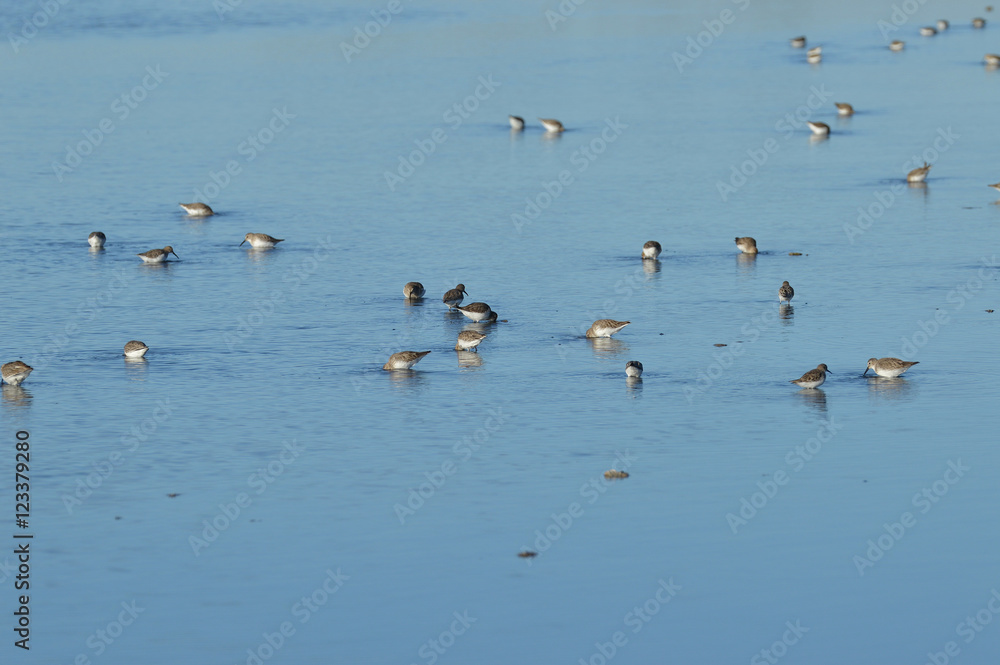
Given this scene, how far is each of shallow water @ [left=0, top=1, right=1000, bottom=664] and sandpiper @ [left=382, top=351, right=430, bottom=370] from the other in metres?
0.19

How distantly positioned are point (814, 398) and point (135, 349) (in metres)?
12.1

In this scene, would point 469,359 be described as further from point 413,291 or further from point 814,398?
point 814,398

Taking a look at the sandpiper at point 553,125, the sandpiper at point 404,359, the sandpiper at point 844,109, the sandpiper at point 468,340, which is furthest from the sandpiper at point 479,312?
the sandpiper at point 844,109

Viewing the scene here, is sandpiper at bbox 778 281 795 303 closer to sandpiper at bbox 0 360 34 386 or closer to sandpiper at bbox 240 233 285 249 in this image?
sandpiper at bbox 240 233 285 249

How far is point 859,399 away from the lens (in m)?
23.9

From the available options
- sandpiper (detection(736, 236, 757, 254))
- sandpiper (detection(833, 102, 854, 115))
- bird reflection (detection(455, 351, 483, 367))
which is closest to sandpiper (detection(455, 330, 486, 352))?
bird reflection (detection(455, 351, 483, 367))

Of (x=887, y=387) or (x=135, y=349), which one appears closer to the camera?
(x=887, y=387)

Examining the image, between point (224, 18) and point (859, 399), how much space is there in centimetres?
7960

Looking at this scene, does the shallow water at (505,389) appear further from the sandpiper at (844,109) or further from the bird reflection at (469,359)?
the sandpiper at (844,109)

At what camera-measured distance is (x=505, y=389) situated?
2483 cm

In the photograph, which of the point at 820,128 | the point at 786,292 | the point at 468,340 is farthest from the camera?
the point at 820,128

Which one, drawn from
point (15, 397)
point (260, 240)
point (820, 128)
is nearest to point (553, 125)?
point (820, 128)

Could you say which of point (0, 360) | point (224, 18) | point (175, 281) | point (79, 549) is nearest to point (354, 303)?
point (175, 281)

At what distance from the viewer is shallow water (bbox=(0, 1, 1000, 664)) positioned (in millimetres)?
16469
